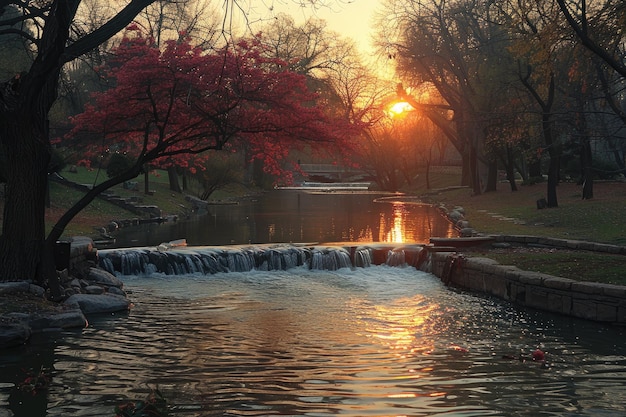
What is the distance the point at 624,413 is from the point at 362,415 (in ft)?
9.78

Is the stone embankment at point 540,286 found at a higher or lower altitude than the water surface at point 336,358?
higher

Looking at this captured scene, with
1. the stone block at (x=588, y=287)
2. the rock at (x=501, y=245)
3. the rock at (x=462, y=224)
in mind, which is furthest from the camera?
the rock at (x=462, y=224)

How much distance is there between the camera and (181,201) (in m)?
46.7

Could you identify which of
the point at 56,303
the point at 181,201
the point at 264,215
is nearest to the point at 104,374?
the point at 56,303

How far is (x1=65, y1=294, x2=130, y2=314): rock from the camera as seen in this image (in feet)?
48.6

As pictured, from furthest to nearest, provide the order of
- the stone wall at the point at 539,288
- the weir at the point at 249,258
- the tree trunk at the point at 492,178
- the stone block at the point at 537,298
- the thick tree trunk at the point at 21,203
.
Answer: the tree trunk at the point at 492,178
the weir at the point at 249,258
the stone block at the point at 537,298
the thick tree trunk at the point at 21,203
the stone wall at the point at 539,288

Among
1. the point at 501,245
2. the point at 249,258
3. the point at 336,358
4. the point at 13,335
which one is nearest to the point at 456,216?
the point at 501,245

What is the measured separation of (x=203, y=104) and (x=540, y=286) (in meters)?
7.94

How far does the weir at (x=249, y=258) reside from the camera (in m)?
21.0

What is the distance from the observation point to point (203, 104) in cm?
1603

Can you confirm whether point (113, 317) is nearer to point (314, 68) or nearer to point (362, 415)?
point (362, 415)

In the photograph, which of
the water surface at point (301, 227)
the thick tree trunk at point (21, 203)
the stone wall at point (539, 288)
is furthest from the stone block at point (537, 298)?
the water surface at point (301, 227)

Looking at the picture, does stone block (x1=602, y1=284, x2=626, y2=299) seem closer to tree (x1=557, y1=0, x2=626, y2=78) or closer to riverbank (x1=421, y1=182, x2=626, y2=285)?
riverbank (x1=421, y1=182, x2=626, y2=285)

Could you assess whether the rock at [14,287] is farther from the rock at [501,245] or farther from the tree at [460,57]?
the tree at [460,57]
